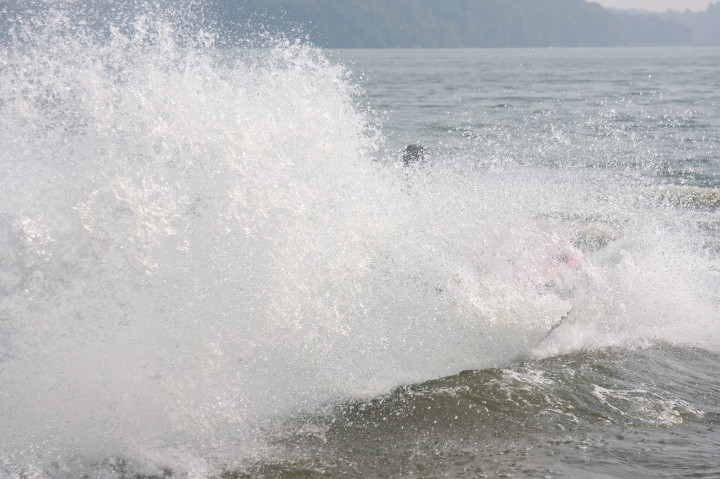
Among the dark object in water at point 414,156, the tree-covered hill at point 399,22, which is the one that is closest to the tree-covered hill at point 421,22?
the tree-covered hill at point 399,22

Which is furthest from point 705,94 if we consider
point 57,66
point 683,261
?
point 57,66

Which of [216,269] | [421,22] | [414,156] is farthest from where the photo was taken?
[421,22]

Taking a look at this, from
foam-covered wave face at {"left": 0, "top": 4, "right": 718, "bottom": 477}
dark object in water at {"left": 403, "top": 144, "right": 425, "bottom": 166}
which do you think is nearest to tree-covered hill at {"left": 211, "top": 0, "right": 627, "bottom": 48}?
dark object in water at {"left": 403, "top": 144, "right": 425, "bottom": 166}

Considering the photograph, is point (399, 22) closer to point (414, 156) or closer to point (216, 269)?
point (414, 156)

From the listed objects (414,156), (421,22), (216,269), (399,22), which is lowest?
(216,269)

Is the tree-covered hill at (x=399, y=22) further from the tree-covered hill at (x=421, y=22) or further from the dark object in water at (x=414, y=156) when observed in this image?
the dark object in water at (x=414, y=156)

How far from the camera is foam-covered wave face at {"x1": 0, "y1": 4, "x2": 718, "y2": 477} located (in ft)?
15.0

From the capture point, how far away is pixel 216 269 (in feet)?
16.5

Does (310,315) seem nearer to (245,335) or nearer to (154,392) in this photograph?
(245,335)

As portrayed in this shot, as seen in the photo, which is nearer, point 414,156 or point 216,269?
point 216,269

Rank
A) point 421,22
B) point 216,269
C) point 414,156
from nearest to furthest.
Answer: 1. point 216,269
2. point 414,156
3. point 421,22

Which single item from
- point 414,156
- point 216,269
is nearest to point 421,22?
point 414,156

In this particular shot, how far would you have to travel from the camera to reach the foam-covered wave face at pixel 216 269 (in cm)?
457

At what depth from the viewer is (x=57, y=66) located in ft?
20.3
